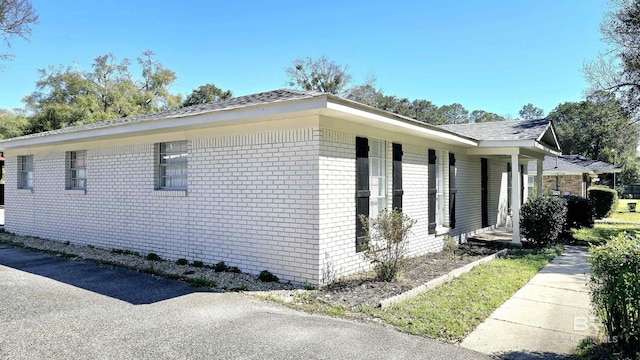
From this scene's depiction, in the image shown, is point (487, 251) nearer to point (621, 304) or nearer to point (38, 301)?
point (621, 304)

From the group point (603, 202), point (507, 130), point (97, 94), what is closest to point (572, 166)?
point (603, 202)

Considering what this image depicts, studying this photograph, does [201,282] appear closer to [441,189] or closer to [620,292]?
[620,292]

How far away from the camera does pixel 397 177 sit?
777 cm

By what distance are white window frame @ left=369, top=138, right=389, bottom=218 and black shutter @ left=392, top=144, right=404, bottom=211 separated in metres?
0.18

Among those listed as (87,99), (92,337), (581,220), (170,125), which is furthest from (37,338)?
(87,99)

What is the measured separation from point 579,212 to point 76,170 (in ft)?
51.8

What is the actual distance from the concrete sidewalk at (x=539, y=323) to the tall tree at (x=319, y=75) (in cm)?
3556

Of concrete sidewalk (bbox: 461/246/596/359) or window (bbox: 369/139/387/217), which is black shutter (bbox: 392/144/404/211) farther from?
concrete sidewalk (bbox: 461/246/596/359)

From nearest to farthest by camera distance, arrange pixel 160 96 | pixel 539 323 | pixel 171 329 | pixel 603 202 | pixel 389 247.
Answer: pixel 171 329
pixel 539 323
pixel 389 247
pixel 603 202
pixel 160 96

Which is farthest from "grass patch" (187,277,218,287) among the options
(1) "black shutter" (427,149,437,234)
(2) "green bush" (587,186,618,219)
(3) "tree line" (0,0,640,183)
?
(2) "green bush" (587,186,618,219)

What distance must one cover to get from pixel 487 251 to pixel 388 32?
10.8 meters

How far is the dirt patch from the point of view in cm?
527

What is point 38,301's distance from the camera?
5188 mm

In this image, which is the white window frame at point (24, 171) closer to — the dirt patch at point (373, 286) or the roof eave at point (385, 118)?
the dirt patch at point (373, 286)
